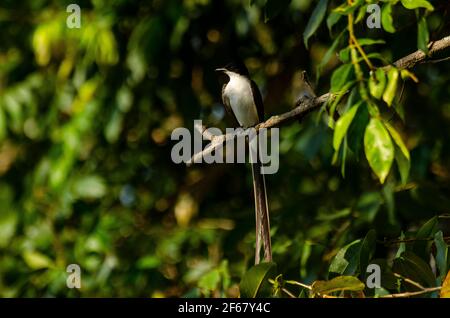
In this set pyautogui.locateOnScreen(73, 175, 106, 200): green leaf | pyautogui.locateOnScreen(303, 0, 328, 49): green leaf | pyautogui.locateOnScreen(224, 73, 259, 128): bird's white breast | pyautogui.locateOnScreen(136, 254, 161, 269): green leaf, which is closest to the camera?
pyautogui.locateOnScreen(303, 0, 328, 49): green leaf

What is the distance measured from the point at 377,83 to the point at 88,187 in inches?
→ 146

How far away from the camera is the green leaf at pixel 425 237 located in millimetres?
3191

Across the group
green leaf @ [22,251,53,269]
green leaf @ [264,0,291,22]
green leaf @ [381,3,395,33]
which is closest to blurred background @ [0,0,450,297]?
green leaf @ [22,251,53,269]

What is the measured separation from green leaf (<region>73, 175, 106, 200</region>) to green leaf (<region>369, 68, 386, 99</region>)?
3.58 m

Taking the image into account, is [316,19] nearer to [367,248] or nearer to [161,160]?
[367,248]

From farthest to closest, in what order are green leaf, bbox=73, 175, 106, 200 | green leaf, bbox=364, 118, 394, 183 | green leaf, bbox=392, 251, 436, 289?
green leaf, bbox=73, 175, 106, 200 → green leaf, bbox=392, 251, 436, 289 → green leaf, bbox=364, 118, 394, 183

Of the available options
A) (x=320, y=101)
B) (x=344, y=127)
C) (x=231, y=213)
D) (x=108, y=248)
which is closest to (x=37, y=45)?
(x=108, y=248)

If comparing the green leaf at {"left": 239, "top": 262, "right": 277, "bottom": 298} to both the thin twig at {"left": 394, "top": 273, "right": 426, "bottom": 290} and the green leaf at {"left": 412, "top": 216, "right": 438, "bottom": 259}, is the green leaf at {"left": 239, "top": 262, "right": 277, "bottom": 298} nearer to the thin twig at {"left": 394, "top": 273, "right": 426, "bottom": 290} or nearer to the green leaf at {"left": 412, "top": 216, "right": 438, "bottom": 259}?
the thin twig at {"left": 394, "top": 273, "right": 426, "bottom": 290}

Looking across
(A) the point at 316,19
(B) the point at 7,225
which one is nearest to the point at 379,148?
(A) the point at 316,19

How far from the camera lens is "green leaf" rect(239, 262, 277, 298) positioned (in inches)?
123

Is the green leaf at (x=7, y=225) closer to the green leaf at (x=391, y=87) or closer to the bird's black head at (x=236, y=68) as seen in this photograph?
the bird's black head at (x=236, y=68)

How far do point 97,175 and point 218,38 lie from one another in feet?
4.32

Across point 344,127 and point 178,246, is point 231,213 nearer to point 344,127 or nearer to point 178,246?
point 178,246

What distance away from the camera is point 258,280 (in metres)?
3.12
